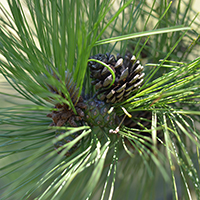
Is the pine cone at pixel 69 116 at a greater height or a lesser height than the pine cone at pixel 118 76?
lesser

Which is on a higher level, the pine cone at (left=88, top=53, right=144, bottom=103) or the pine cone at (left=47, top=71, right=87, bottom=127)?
the pine cone at (left=88, top=53, right=144, bottom=103)

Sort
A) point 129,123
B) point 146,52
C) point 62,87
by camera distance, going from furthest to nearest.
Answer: point 146,52, point 129,123, point 62,87

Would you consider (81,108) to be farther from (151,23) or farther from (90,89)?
(151,23)

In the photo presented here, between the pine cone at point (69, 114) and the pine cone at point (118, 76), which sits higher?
the pine cone at point (118, 76)

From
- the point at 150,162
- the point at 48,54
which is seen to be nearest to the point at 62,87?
the point at 48,54
